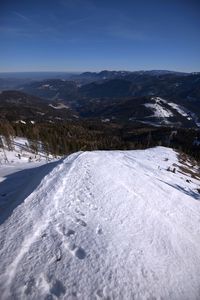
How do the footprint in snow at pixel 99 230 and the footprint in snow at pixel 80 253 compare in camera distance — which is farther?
the footprint in snow at pixel 99 230

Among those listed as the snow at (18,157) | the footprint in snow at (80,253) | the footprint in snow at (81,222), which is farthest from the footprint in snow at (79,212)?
the snow at (18,157)

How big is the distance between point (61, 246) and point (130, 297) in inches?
178

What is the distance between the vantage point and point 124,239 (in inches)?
617

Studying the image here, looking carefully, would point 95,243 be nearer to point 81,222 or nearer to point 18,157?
point 81,222

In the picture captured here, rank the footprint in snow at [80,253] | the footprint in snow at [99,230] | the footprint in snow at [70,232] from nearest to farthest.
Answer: the footprint in snow at [80,253], the footprint in snow at [70,232], the footprint in snow at [99,230]

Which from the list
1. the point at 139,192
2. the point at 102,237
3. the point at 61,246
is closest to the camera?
the point at 61,246

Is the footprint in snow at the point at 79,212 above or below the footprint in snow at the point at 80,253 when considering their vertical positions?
below

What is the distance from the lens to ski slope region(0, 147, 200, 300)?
12.1 metres

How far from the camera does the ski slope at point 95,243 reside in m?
A: 12.1

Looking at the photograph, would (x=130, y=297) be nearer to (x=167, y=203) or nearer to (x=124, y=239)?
(x=124, y=239)

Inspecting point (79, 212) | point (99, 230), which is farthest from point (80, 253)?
→ point (79, 212)

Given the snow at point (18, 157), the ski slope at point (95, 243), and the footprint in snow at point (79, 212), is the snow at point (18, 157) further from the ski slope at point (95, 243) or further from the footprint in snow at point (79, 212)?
the footprint in snow at point (79, 212)

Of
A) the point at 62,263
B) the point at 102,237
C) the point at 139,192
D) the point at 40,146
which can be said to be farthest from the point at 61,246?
the point at 40,146

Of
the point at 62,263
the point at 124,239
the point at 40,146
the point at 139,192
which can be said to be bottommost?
the point at 40,146
